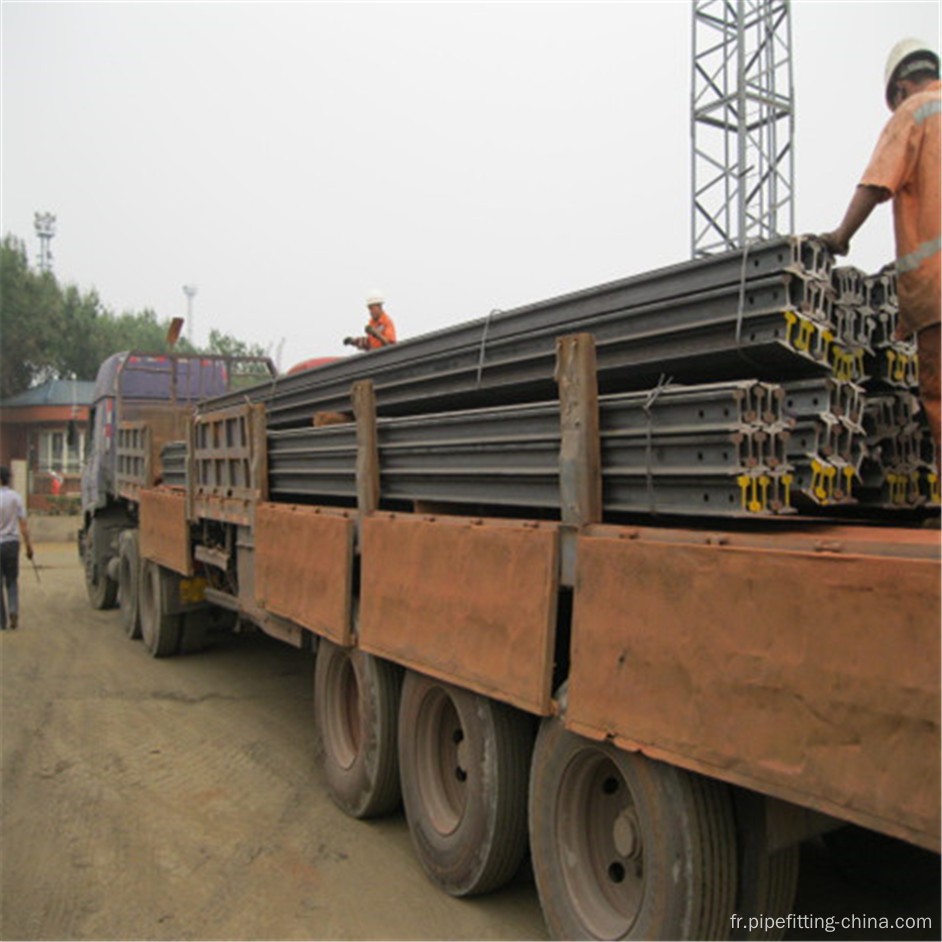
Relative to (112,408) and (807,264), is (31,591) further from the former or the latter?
(807,264)

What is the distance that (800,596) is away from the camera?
2006 mm

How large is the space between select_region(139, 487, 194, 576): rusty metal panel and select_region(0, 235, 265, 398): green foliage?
22073 mm

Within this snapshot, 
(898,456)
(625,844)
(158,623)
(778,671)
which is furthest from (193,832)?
(158,623)

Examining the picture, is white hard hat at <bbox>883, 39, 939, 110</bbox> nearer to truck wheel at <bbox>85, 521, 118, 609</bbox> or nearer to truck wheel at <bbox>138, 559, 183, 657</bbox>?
truck wheel at <bbox>138, 559, 183, 657</bbox>

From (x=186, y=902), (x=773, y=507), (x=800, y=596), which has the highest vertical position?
(x=773, y=507)

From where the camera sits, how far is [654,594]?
2.41 meters

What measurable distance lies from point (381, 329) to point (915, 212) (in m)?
5.04

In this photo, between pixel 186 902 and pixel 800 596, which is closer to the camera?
pixel 800 596

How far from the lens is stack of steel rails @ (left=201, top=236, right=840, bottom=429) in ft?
7.89

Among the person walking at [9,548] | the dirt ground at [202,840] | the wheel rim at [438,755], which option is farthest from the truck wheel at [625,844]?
the person walking at [9,548]

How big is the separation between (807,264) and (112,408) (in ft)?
29.5

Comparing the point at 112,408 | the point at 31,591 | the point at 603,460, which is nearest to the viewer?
the point at 603,460

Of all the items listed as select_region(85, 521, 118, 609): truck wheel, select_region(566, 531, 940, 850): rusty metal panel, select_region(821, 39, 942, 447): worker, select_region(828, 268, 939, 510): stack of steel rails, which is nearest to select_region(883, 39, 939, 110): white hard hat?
select_region(821, 39, 942, 447): worker

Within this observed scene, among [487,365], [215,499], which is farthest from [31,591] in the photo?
[487,365]
